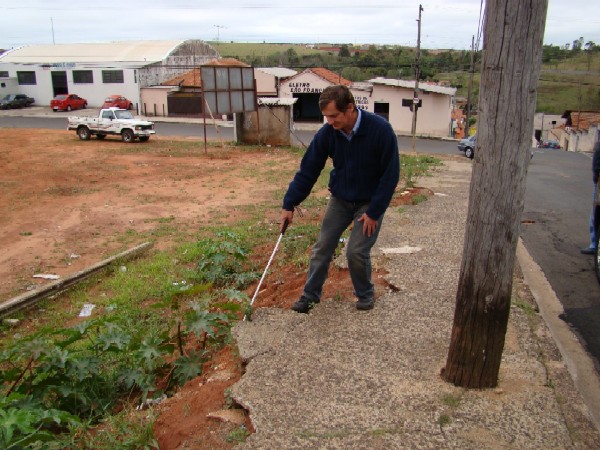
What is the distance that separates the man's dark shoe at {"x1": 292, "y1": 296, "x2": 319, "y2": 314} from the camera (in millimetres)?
5027

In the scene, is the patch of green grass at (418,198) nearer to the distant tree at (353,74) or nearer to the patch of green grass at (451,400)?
the patch of green grass at (451,400)

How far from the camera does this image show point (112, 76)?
167 ft

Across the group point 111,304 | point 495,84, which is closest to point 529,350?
point 495,84

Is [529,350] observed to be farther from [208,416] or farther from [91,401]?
A: [91,401]

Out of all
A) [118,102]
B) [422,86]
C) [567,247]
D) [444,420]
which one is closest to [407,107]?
[422,86]

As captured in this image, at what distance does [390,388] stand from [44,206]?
11.7 metres

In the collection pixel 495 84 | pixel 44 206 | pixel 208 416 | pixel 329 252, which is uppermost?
pixel 495 84

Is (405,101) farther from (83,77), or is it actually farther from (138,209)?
(138,209)

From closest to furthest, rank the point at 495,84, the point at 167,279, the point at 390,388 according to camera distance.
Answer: the point at 495,84 → the point at 390,388 → the point at 167,279

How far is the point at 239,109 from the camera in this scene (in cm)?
2323

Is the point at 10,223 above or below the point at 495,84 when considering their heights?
below

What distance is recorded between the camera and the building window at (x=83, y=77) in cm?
5244

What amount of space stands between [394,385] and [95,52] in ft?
198

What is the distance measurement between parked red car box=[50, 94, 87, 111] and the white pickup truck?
2405 centimetres
